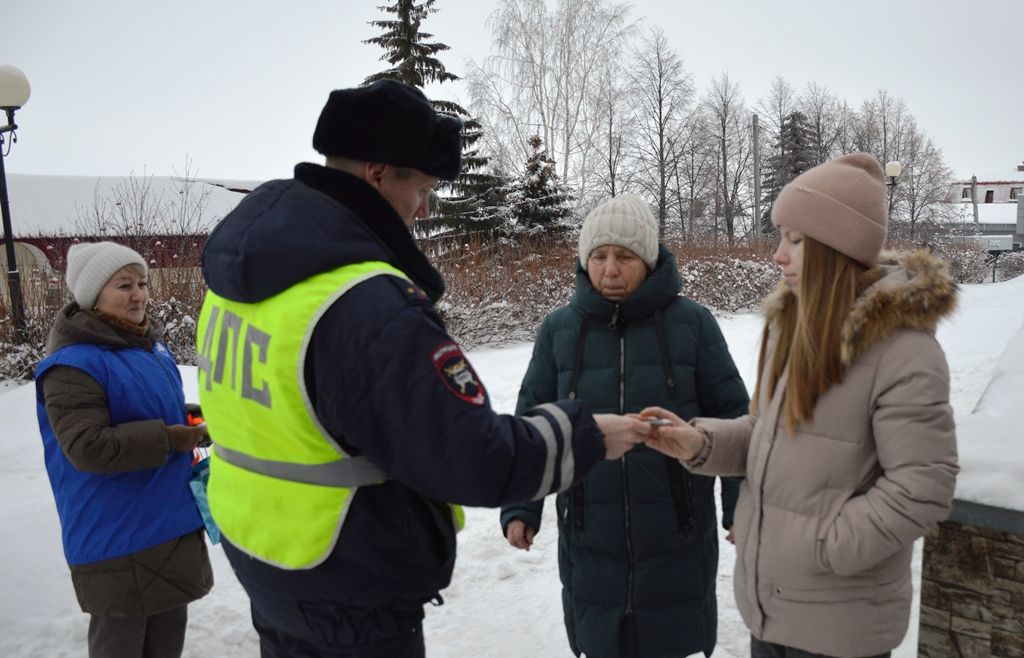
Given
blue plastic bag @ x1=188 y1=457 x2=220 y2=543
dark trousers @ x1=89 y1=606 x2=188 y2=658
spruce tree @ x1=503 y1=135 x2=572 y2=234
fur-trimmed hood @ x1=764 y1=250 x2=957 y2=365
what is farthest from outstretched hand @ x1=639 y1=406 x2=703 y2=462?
spruce tree @ x1=503 y1=135 x2=572 y2=234

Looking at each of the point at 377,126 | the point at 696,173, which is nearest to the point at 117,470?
the point at 377,126

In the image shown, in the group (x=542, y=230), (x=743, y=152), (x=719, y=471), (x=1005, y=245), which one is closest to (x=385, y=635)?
(x=719, y=471)

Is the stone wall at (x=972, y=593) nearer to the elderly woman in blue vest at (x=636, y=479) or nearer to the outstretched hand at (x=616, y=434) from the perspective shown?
the elderly woman in blue vest at (x=636, y=479)

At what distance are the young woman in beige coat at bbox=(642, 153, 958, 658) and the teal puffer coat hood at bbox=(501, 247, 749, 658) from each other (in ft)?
1.42

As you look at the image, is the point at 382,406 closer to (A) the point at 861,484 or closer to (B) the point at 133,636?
(A) the point at 861,484

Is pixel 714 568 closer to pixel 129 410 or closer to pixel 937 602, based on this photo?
pixel 937 602

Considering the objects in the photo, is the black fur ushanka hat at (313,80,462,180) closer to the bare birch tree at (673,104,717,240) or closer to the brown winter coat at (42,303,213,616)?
the brown winter coat at (42,303,213,616)

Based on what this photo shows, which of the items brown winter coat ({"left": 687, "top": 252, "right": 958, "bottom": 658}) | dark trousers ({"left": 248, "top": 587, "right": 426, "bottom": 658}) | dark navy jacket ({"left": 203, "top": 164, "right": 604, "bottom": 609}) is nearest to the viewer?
dark navy jacket ({"left": 203, "top": 164, "right": 604, "bottom": 609})

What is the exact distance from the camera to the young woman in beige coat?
1.64 m

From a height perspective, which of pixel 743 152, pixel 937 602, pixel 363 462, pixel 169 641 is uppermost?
pixel 743 152

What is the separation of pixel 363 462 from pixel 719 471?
3.91 ft

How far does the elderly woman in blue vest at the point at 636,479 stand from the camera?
2.41 metres

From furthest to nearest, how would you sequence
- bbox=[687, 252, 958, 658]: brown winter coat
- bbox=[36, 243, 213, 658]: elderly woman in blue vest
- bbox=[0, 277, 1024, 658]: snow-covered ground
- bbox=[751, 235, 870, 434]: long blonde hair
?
1. bbox=[0, 277, 1024, 658]: snow-covered ground
2. bbox=[36, 243, 213, 658]: elderly woman in blue vest
3. bbox=[751, 235, 870, 434]: long blonde hair
4. bbox=[687, 252, 958, 658]: brown winter coat

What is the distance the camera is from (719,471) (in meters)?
2.13
